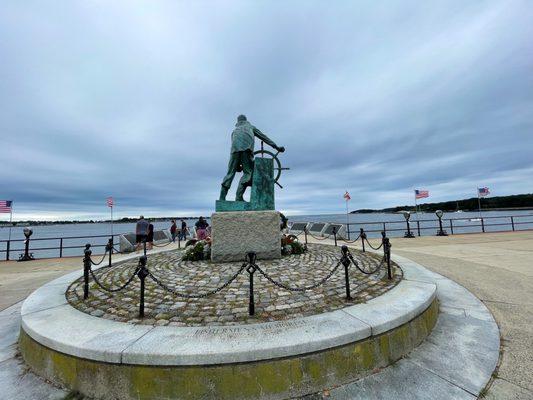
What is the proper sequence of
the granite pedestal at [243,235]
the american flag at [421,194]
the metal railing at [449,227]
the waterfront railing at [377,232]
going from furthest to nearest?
the american flag at [421,194] < the metal railing at [449,227] < the waterfront railing at [377,232] < the granite pedestal at [243,235]

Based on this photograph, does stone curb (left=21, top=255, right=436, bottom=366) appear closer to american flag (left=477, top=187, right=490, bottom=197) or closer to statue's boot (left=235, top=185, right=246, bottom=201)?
statue's boot (left=235, top=185, right=246, bottom=201)

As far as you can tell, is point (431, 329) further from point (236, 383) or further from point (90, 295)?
point (90, 295)

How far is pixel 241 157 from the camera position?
8.81m

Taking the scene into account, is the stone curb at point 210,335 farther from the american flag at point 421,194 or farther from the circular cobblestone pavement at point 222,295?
the american flag at point 421,194

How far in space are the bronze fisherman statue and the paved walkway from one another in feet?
22.5

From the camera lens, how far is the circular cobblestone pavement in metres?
3.94

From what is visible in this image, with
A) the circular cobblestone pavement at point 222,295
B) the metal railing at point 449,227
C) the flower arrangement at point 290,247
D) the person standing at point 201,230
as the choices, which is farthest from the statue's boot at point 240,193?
the person standing at point 201,230

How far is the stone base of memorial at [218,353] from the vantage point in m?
2.77

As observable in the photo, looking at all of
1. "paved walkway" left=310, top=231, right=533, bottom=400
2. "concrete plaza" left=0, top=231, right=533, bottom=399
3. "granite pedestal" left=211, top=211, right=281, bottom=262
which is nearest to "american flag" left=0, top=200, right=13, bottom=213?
"concrete plaza" left=0, top=231, right=533, bottom=399

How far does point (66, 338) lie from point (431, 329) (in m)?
5.42

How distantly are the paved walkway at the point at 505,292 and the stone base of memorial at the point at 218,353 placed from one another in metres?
1.02

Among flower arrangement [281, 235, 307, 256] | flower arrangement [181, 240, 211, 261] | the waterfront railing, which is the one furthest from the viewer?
the waterfront railing

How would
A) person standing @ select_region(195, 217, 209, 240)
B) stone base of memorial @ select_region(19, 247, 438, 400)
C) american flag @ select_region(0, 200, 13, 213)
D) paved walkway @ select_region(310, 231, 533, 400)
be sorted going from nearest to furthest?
1. stone base of memorial @ select_region(19, 247, 438, 400)
2. paved walkway @ select_region(310, 231, 533, 400)
3. person standing @ select_region(195, 217, 209, 240)
4. american flag @ select_region(0, 200, 13, 213)

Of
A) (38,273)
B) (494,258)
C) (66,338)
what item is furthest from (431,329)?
(38,273)
